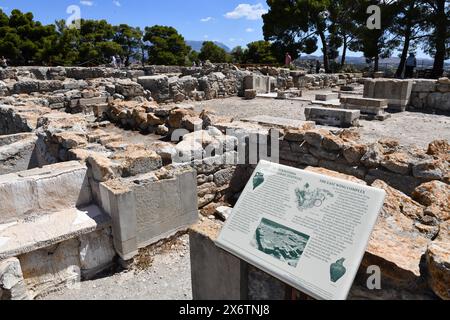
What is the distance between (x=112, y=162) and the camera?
13.5 feet

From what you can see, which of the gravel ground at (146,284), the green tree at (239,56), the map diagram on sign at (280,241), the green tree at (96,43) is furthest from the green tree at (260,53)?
the map diagram on sign at (280,241)

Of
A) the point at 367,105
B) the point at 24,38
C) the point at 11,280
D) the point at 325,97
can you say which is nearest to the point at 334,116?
the point at 367,105

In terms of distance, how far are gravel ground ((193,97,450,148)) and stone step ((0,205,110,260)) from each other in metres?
5.04

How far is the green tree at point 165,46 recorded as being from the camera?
1427 inches

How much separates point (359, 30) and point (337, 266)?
2523cm

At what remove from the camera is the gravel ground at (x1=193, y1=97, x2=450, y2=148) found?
26.1ft

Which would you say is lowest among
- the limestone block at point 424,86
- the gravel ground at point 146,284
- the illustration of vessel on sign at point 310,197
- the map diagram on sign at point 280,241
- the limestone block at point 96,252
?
the gravel ground at point 146,284

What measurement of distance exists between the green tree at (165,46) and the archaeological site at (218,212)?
2912 centimetres

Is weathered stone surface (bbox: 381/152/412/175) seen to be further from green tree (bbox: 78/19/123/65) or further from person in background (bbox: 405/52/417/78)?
green tree (bbox: 78/19/123/65)

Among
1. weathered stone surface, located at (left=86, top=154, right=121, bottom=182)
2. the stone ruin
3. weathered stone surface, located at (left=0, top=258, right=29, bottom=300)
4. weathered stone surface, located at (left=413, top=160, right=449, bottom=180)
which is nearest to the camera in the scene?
the stone ruin

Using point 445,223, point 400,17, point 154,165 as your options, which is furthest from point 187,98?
point 400,17

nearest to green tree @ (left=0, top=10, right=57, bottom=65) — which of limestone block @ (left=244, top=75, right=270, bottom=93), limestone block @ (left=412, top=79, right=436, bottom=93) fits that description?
limestone block @ (left=244, top=75, right=270, bottom=93)

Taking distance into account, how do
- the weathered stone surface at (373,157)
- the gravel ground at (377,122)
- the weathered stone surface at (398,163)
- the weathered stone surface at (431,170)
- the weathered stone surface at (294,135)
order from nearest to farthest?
the weathered stone surface at (431,170) → the weathered stone surface at (398,163) → the weathered stone surface at (373,157) → the weathered stone surface at (294,135) → the gravel ground at (377,122)

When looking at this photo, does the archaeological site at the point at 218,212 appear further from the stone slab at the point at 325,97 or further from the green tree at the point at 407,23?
the green tree at the point at 407,23
